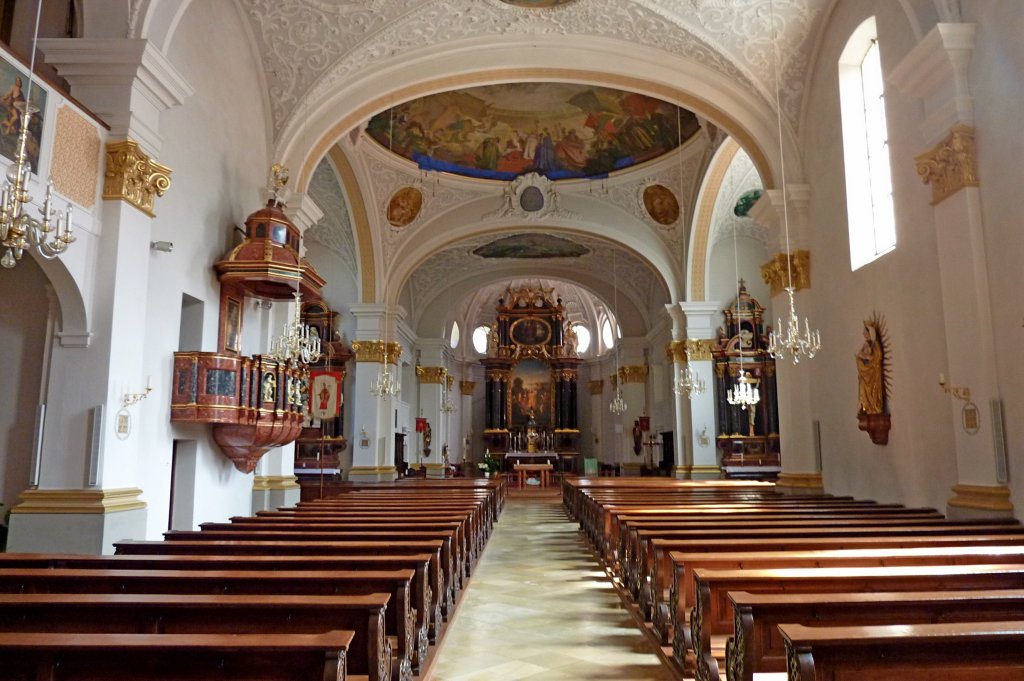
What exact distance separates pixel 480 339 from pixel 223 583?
2705 cm

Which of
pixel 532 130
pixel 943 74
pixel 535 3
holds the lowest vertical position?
pixel 943 74

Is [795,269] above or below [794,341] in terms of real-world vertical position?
above

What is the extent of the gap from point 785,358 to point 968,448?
4.18m

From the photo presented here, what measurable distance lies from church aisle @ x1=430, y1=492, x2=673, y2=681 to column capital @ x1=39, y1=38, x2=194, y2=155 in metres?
5.46

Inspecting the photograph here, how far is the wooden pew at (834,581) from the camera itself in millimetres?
3561

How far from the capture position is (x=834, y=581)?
11.6 ft

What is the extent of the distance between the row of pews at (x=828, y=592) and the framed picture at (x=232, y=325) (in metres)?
5.37

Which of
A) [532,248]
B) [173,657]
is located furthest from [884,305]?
[532,248]

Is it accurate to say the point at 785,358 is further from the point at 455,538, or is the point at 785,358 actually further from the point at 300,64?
the point at 300,64

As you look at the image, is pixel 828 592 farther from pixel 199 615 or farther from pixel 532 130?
pixel 532 130

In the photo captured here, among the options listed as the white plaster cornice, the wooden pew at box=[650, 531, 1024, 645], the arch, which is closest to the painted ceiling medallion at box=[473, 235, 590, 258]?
the arch

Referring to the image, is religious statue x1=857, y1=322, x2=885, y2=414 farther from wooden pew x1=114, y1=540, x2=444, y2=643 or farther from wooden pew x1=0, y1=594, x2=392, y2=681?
wooden pew x1=0, y1=594, x2=392, y2=681

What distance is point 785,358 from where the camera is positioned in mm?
10742

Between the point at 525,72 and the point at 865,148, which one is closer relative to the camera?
the point at 865,148
